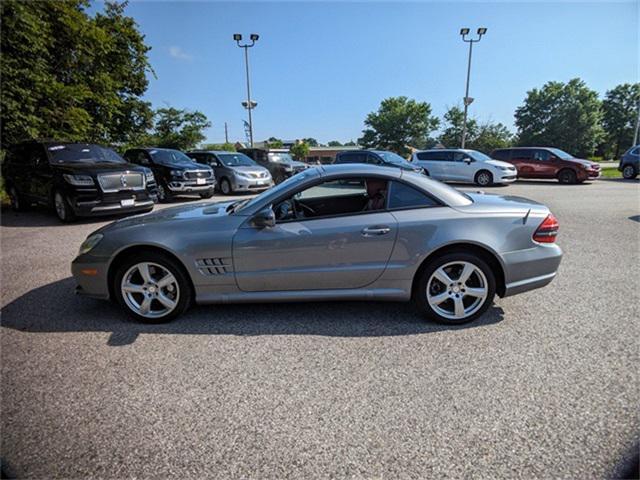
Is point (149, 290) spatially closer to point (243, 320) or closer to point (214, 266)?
point (214, 266)

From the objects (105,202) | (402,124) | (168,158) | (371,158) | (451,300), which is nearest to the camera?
(451,300)

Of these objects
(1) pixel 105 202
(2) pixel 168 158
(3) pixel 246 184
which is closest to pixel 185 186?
(2) pixel 168 158

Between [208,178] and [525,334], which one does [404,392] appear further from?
[208,178]

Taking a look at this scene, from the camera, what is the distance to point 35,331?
3098 mm

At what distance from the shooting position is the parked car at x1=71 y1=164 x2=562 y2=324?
3.01 metres

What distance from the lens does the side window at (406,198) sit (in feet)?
10.3

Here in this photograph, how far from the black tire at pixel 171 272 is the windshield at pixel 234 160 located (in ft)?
34.5

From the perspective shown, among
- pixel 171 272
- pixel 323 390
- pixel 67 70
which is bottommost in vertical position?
pixel 323 390

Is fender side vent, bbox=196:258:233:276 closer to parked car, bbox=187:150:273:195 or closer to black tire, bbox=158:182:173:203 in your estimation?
black tire, bbox=158:182:173:203

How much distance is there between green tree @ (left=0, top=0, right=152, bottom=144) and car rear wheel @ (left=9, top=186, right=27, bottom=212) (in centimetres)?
295

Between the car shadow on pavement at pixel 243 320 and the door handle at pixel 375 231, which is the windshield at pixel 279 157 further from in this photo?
the door handle at pixel 375 231

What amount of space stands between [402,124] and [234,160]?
5053cm

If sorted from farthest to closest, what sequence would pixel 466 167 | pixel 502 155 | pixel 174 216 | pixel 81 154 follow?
1. pixel 502 155
2. pixel 466 167
3. pixel 81 154
4. pixel 174 216

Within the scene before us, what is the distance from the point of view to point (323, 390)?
229 cm
